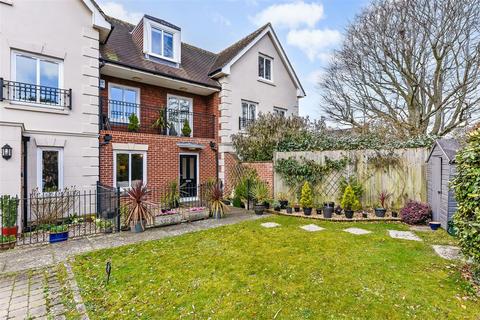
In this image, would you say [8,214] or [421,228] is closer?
[8,214]

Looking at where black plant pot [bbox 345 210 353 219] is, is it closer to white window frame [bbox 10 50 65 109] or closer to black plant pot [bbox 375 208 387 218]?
black plant pot [bbox 375 208 387 218]

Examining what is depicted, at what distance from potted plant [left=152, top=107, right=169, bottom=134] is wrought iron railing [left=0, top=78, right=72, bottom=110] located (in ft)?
12.0

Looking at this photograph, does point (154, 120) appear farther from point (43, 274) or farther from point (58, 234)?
point (43, 274)

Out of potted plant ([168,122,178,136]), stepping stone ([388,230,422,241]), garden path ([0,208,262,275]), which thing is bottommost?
garden path ([0,208,262,275])

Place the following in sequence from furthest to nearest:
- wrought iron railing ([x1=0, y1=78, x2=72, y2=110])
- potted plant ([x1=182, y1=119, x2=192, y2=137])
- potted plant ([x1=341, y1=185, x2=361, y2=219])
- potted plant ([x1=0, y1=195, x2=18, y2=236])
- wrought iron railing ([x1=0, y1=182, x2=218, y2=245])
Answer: potted plant ([x1=182, y1=119, x2=192, y2=137]) → potted plant ([x1=341, y1=185, x2=361, y2=219]) → wrought iron railing ([x1=0, y1=78, x2=72, y2=110]) → wrought iron railing ([x1=0, y1=182, x2=218, y2=245]) → potted plant ([x1=0, y1=195, x2=18, y2=236])

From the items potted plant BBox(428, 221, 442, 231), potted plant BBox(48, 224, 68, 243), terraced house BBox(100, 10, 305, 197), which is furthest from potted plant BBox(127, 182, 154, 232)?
potted plant BBox(428, 221, 442, 231)

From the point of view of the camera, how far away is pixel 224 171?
519 inches

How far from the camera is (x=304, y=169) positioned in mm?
10805

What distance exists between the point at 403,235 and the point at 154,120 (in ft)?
36.5

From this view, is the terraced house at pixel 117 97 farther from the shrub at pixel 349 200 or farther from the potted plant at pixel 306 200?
the shrub at pixel 349 200

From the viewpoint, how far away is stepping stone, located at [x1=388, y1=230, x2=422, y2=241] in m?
6.65

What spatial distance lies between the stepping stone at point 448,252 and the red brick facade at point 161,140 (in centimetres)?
977

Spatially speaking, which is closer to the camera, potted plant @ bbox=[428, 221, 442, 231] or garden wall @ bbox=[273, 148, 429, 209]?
potted plant @ bbox=[428, 221, 442, 231]

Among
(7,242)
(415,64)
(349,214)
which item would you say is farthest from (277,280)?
(415,64)
